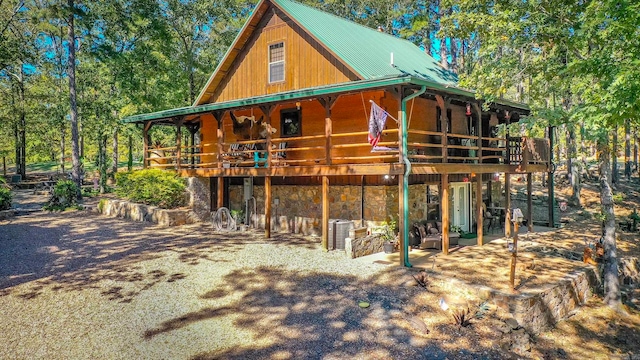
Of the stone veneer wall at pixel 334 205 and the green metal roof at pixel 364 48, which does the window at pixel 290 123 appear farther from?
the green metal roof at pixel 364 48

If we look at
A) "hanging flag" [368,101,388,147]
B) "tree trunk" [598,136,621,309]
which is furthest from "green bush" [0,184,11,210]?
"tree trunk" [598,136,621,309]

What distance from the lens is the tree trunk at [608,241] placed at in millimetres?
10539

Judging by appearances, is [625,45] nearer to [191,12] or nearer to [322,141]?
[322,141]

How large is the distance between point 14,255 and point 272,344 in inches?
382

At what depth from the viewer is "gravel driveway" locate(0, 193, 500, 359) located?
676cm

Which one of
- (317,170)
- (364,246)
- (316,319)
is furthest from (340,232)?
(316,319)

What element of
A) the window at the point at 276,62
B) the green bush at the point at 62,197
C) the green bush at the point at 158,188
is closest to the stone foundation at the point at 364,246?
the window at the point at 276,62

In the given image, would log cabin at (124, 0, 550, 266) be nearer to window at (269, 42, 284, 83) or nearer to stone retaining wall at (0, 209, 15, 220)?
window at (269, 42, 284, 83)

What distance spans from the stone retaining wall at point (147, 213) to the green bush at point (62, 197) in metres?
2.59

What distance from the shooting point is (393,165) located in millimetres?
11078

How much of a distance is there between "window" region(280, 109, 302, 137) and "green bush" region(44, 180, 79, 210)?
12895 millimetres

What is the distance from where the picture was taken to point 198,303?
8422 mm

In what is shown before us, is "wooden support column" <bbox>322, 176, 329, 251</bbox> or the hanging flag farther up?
the hanging flag

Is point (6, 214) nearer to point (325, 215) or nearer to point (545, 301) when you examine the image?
point (325, 215)
